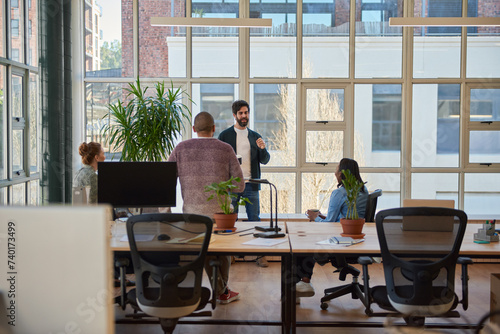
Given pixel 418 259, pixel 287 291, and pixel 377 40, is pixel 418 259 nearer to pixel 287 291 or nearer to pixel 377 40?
pixel 287 291

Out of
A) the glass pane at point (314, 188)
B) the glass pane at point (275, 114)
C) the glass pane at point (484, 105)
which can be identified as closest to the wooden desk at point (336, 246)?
the glass pane at point (314, 188)

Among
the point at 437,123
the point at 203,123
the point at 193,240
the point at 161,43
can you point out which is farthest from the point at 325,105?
the point at 193,240

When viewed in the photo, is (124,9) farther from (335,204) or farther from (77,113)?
(335,204)

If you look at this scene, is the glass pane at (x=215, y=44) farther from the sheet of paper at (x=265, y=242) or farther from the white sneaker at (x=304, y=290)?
the sheet of paper at (x=265, y=242)

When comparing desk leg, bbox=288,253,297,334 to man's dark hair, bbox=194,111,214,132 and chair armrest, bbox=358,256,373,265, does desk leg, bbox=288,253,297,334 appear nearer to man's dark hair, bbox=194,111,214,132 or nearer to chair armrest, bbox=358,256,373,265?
chair armrest, bbox=358,256,373,265

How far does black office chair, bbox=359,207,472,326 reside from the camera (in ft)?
9.76

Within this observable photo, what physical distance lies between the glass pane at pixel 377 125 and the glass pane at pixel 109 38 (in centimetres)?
299

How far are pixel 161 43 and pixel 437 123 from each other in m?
3.69

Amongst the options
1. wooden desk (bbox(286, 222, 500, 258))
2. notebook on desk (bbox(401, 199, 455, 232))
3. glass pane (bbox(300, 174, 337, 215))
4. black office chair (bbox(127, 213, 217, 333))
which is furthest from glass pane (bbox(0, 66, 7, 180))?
notebook on desk (bbox(401, 199, 455, 232))

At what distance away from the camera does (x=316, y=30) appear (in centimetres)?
671

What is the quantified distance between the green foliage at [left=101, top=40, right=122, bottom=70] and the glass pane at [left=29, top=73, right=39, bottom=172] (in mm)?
1030

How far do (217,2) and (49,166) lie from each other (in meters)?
2.88

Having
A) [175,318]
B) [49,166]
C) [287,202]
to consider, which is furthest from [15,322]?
[287,202]

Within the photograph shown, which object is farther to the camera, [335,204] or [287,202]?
[287,202]
